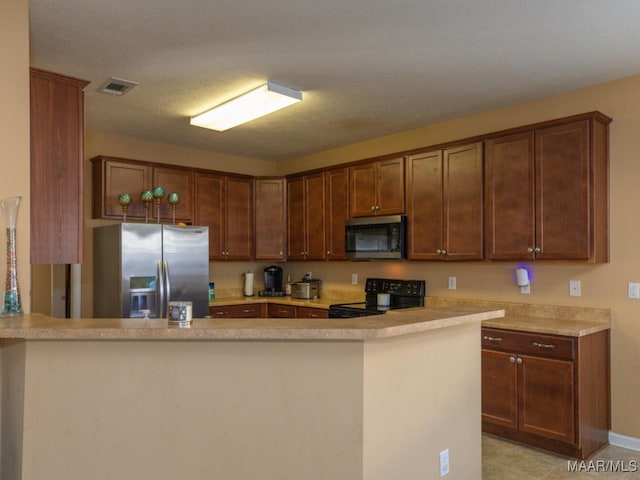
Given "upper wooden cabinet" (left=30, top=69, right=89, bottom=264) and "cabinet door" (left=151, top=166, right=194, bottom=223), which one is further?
"cabinet door" (left=151, top=166, right=194, bottom=223)

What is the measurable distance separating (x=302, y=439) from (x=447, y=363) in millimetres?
814

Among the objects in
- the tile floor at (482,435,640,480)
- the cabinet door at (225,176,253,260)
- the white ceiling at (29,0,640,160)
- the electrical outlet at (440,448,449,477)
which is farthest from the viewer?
the cabinet door at (225,176,253,260)

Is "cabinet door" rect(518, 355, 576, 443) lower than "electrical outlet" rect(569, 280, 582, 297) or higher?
lower

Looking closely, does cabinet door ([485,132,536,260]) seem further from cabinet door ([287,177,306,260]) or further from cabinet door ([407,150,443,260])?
cabinet door ([287,177,306,260])

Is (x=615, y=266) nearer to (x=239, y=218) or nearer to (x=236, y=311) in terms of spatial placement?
(x=236, y=311)

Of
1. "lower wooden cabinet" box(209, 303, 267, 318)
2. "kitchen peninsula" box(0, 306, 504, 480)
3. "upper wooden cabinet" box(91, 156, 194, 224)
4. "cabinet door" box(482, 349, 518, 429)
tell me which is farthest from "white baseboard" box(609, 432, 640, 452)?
"upper wooden cabinet" box(91, 156, 194, 224)

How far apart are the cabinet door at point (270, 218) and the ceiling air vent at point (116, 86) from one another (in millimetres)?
2333

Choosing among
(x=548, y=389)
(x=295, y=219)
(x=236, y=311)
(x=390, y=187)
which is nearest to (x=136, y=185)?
(x=236, y=311)

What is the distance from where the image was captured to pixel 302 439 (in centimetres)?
186

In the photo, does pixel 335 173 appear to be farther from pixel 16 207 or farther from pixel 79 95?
pixel 16 207

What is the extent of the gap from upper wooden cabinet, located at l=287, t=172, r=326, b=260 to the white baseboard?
3046 mm

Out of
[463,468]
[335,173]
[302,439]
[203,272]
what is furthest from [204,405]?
[335,173]

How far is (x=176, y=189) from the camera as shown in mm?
5094

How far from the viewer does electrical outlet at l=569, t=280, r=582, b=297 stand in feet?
11.8
